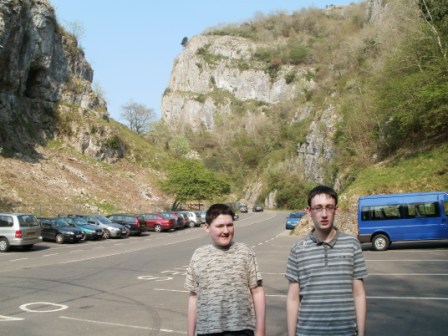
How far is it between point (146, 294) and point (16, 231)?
1331 centimetres

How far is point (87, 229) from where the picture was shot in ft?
99.1

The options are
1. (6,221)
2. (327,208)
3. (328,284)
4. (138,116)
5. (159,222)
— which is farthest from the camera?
(138,116)

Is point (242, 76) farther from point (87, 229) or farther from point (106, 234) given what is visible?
point (87, 229)

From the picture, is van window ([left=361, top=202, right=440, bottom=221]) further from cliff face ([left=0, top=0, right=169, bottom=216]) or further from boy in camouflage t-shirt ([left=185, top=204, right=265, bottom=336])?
cliff face ([left=0, top=0, right=169, bottom=216])

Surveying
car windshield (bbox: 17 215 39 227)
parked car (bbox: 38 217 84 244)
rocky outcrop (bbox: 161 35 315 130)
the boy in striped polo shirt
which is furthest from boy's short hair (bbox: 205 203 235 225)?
rocky outcrop (bbox: 161 35 315 130)

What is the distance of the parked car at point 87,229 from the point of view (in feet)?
98.0

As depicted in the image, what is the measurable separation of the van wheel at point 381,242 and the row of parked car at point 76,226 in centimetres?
1586

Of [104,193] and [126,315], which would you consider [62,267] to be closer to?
[126,315]

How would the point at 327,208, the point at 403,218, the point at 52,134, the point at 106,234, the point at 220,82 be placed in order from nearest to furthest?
the point at 327,208 < the point at 403,218 < the point at 106,234 < the point at 52,134 < the point at 220,82

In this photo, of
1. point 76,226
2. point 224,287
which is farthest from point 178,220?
point 224,287

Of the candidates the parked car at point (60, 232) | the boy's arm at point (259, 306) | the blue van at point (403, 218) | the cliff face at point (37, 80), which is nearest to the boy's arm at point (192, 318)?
the boy's arm at point (259, 306)

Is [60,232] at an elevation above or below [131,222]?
below

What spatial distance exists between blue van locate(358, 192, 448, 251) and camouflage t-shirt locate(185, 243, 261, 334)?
1769 cm

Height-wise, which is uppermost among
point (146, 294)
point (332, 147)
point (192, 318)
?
point (332, 147)
